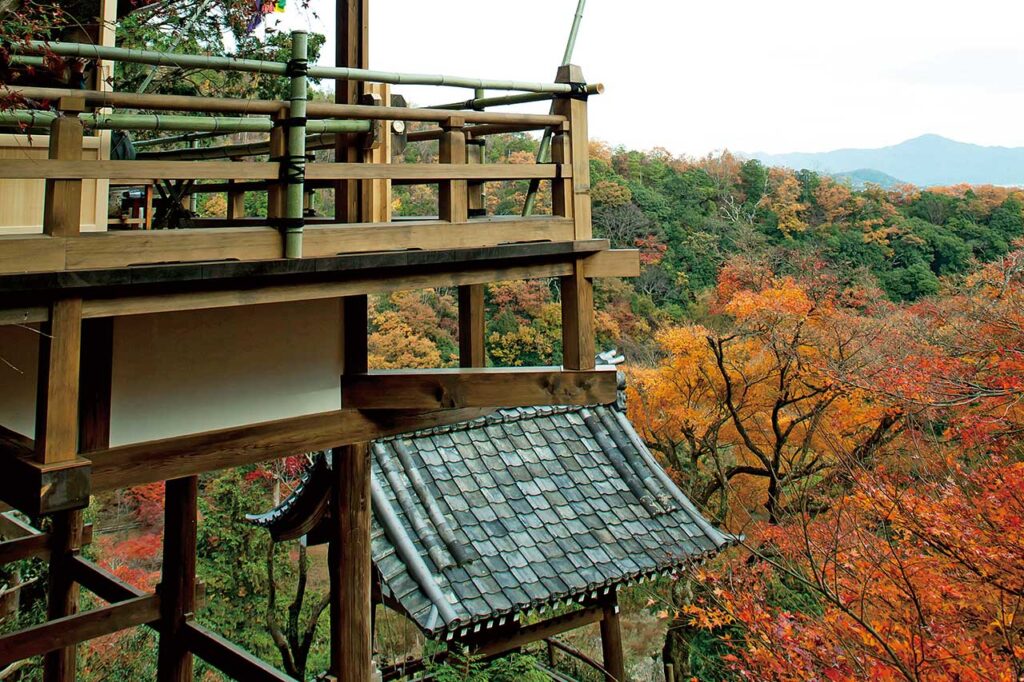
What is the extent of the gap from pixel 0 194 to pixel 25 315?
1207 millimetres

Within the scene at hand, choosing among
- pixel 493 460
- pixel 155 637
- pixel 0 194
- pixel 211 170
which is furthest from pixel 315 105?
pixel 155 637

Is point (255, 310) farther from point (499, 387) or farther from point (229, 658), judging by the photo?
point (229, 658)

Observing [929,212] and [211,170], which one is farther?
[929,212]

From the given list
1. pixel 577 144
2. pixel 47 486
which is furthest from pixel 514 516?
pixel 47 486

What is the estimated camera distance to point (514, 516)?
21.3ft

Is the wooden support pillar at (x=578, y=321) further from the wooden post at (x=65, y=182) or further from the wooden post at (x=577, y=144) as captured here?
the wooden post at (x=65, y=182)

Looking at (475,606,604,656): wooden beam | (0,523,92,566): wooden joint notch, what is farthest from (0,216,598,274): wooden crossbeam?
(0,523,92,566): wooden joint notch

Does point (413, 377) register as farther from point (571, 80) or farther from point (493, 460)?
point (493, 460)

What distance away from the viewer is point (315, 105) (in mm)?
2846

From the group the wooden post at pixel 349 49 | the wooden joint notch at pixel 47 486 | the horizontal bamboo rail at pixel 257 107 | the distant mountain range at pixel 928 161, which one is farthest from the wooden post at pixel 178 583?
the distant mountain range at pixel 928 161

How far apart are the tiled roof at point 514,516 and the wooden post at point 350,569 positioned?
1522mm

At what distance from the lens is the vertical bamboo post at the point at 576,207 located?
3498mm

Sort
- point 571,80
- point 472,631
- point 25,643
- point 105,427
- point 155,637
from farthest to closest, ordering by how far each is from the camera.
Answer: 1. point 155,637
2. point 472,631
3. point 25,643
4. point 571,80
5. point 105,427

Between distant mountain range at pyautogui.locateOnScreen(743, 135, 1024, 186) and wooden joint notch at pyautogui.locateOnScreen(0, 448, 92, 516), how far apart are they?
58.1 metres
